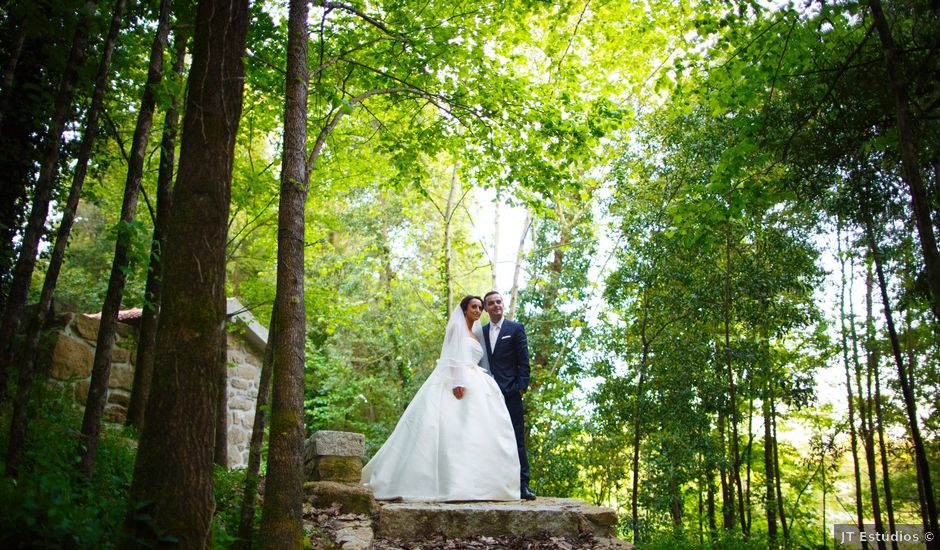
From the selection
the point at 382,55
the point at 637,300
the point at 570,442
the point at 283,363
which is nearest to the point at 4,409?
the point at 283,363

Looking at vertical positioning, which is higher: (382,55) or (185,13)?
(382,55)

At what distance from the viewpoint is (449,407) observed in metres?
6.34

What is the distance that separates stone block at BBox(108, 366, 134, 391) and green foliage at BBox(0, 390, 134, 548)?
3748 mm

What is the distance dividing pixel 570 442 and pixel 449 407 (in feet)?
26.0

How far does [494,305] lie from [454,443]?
155 cm

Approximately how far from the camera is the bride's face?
6.70 m

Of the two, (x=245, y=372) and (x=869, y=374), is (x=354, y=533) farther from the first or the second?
(x=869, y=374)

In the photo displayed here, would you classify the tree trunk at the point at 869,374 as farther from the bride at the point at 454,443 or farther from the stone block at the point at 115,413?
the stone block at the point at 115,413

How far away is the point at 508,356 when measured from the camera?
274 inches

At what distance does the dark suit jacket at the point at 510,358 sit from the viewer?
6879 mm

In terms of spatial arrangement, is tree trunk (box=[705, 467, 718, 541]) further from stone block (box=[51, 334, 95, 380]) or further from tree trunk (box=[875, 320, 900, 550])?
stone block (box=[51, 334, 95, 380])

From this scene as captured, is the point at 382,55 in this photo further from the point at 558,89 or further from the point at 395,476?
the point at 395,476

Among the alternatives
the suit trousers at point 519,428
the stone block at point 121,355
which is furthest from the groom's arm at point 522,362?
the stone block at point 121,355

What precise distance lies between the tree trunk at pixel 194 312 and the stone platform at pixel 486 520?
2.50 meters
